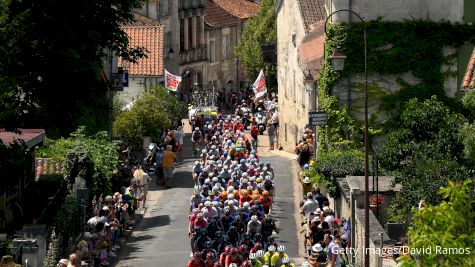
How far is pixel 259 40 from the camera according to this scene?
7544 cm

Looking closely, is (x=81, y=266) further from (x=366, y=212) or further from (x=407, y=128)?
(x=407, y=128)

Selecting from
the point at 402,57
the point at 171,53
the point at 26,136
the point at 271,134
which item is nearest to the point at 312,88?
the point at 402,57

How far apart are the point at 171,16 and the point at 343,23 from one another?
121ft

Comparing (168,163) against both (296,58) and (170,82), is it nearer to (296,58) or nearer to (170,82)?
(296,58)

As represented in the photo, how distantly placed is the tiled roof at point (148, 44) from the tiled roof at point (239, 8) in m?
21.3

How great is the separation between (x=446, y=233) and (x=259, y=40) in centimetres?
5932

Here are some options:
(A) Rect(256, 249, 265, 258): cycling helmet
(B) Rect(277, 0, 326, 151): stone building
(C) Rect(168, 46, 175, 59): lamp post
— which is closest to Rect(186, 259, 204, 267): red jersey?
(A) Rect(256, 249, 265, 258): cycling helmet

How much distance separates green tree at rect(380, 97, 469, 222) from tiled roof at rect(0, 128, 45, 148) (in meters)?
7.54

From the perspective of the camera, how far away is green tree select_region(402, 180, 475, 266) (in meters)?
16.2

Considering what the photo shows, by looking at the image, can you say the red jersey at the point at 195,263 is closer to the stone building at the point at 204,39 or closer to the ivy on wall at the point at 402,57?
the ivy on wall at the point at 402,57

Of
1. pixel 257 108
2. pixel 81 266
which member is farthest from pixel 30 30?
pixel 257 108

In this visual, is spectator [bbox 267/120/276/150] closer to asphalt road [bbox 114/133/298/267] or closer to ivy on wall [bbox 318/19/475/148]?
asphalt road [bbox 114/133/298/267]

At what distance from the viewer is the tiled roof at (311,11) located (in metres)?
52.2

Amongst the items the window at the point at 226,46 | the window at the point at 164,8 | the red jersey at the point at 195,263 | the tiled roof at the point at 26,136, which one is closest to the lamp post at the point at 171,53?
the window at the point at 164,8
